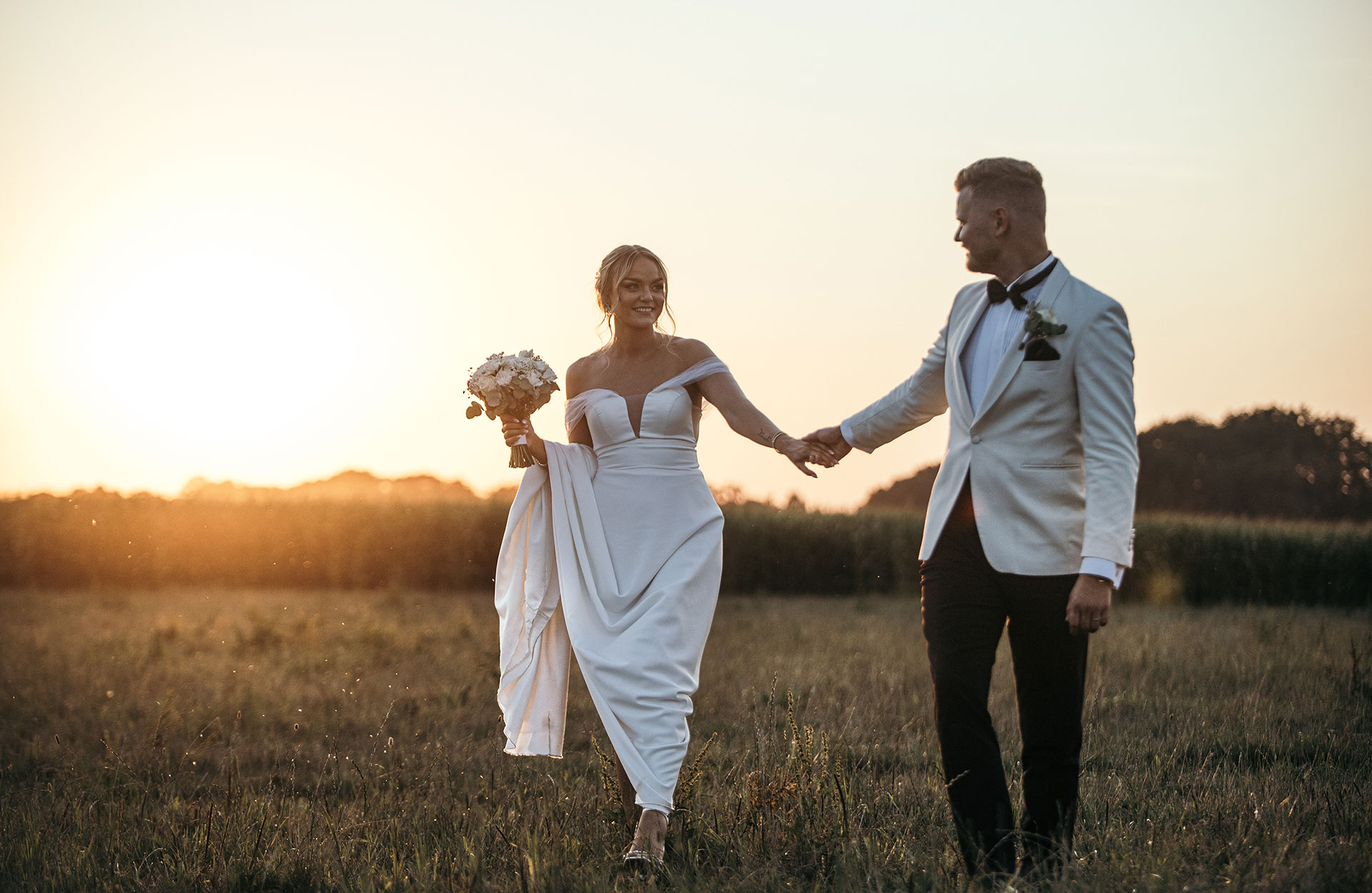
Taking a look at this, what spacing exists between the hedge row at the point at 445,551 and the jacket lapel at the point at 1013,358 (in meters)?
23.9

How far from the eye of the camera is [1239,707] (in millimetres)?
8281

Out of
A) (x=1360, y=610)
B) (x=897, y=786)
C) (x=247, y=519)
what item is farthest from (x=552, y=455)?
(x=247, y=519)

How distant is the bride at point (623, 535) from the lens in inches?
205

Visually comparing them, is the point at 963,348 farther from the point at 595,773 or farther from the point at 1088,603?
the point at 595,773

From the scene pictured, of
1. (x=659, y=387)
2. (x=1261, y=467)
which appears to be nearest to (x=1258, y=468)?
(x=1261, y=467)

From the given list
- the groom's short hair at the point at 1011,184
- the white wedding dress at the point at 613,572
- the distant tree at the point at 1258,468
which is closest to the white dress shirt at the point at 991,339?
the groom's short hair at the point at 1011,184

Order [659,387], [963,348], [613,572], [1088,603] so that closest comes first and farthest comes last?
1. [1088,603]
2. [963,348]
3. [613,572]
4. [659,387]

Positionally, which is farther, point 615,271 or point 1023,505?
point 615,271

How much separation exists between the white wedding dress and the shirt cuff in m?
2.06

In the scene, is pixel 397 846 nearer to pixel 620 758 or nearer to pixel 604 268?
pixel 620 758

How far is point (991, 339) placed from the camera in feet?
14.0

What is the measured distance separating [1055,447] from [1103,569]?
512mm

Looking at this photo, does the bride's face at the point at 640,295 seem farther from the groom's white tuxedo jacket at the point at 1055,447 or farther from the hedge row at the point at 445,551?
the hedge row at the point at 445,551

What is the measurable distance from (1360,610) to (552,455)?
907 inches
